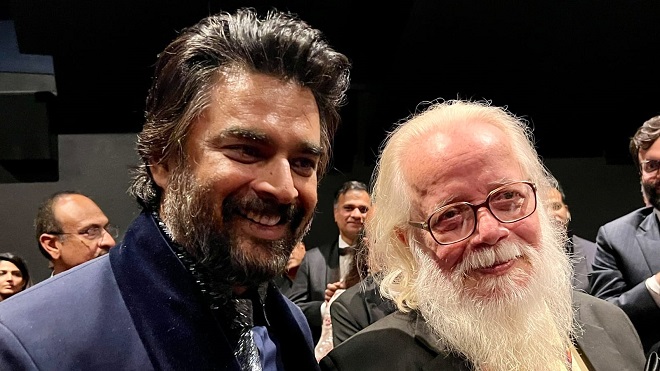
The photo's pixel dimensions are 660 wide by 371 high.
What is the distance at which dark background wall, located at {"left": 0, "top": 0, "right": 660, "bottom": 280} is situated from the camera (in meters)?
4.04

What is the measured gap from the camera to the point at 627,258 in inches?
108

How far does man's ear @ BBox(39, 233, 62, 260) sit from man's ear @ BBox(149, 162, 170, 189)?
222cm

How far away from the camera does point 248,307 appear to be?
121 cm

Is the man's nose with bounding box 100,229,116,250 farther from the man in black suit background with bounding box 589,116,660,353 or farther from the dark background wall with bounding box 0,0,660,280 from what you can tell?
the man in black suit background with bounding box 589,116,660,353

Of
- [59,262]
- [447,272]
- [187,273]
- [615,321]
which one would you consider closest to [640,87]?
[615,321]

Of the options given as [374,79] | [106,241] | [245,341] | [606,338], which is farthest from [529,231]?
[374,79]

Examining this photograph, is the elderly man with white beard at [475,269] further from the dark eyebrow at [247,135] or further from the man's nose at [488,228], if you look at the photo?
the dark eyebrow at [247,135]

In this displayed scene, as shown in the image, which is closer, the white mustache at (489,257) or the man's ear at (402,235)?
the white mustache at (489,257)

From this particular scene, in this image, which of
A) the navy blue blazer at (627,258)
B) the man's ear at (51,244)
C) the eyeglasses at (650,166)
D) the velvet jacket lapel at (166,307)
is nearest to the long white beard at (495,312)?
the velvet jacket lapel at (166,307)

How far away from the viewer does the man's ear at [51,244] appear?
316 cm

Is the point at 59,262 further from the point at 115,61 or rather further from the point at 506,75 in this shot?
the point at 506,75

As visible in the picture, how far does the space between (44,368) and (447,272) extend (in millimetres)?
946

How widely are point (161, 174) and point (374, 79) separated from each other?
3.65m

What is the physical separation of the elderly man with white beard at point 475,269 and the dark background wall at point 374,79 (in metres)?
2.60
